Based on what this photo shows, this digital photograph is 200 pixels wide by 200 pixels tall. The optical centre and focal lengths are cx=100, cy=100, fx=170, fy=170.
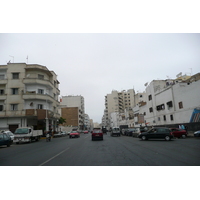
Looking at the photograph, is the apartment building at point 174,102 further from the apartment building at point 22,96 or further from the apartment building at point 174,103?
the apartment building at point 22,96

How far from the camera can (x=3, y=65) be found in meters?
38.2

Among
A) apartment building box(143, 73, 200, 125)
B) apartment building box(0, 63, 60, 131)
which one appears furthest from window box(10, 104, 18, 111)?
apartment building box(143, 73, 200, 125)

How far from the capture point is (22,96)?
3662cm

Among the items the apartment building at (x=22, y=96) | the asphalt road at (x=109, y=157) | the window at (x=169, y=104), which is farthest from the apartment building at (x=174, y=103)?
the apartment building at (x=22, y=96)

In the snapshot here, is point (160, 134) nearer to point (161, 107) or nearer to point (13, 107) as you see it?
point (161, 107)

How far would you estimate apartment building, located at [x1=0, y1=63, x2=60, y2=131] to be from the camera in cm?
3584

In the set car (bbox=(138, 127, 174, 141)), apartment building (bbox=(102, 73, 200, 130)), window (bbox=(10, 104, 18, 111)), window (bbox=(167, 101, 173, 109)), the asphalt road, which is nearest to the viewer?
the asphalt road

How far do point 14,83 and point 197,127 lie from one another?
3658cm

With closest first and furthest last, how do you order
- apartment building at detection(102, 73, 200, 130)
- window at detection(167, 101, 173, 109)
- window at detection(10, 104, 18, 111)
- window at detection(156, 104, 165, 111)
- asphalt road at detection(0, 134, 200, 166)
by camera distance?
asphalt road at detection(0, 134, 200, 166) → apartment building at detection(102, 73, 200, 130) → window at detection(167, 101, 173, 109) → window at detection(10, 104, 18, 111) → window at detection(156, 104, 165, 111)

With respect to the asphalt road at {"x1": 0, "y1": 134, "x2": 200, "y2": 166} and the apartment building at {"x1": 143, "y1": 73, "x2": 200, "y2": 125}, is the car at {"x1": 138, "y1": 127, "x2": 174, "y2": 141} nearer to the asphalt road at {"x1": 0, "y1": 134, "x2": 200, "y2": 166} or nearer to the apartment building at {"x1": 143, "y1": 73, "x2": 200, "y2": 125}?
the asphalt road at {"x1": 0, "y1": 134, "x2": 200, "y2": 166}

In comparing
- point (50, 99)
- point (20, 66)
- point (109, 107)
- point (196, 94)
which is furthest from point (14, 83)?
point (109, 107)

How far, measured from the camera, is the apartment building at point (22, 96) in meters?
35.8

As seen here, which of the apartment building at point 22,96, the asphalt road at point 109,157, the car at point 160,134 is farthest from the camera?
the apartment building at point 22,96

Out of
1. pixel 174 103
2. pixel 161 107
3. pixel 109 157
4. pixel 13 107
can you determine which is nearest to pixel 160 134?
pixel 109 157
